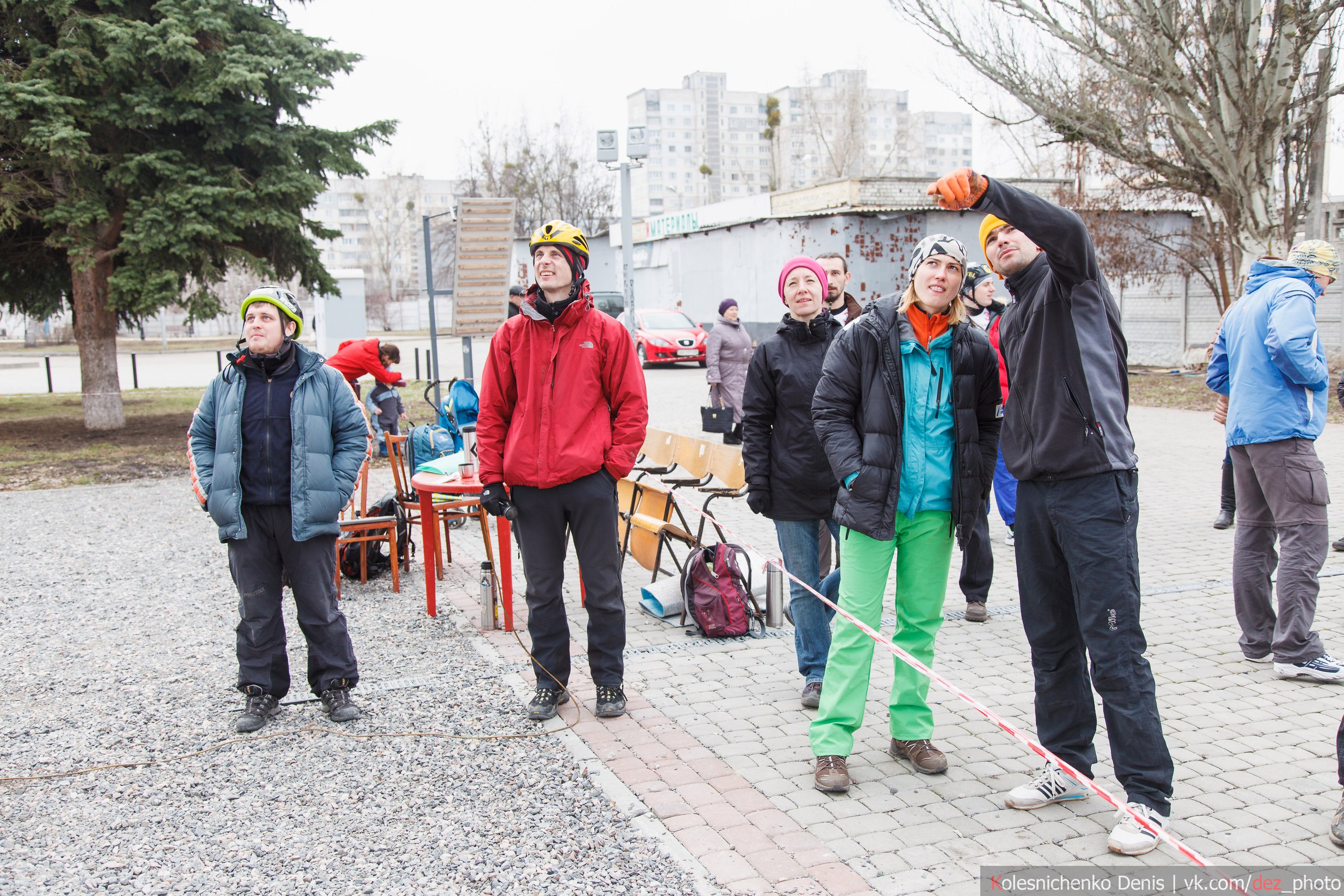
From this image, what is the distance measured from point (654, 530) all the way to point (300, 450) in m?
2.68

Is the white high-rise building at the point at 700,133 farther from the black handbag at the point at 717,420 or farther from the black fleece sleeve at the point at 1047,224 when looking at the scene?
the black fleece sleeve at the point at 1047,224

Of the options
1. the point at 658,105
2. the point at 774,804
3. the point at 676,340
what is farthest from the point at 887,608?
Result: the point at 658,105

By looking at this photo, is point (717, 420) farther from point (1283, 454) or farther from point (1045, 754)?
point (1045, 754)

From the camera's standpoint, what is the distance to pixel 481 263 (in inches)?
548

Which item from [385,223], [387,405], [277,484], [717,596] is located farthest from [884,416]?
[385,223]

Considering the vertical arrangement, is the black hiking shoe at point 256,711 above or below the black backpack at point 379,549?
below

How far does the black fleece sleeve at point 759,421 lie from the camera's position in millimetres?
4609

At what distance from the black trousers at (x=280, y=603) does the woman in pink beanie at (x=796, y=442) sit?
200 cm

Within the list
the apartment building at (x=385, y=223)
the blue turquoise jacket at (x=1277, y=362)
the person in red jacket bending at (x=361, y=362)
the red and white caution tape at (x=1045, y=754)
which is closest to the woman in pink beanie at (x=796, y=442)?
the red and white caution tape at (x=1045, y=754)

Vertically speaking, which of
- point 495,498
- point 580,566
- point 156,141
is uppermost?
point 156,141

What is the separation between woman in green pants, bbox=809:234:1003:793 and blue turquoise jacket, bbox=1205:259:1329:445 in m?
1.84

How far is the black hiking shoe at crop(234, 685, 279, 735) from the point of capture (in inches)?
181

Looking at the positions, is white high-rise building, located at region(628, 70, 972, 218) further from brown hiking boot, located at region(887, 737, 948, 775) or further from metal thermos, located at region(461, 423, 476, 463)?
brown hiking boot, located at region(887, 737, 948, 775)

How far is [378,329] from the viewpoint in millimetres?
72375
